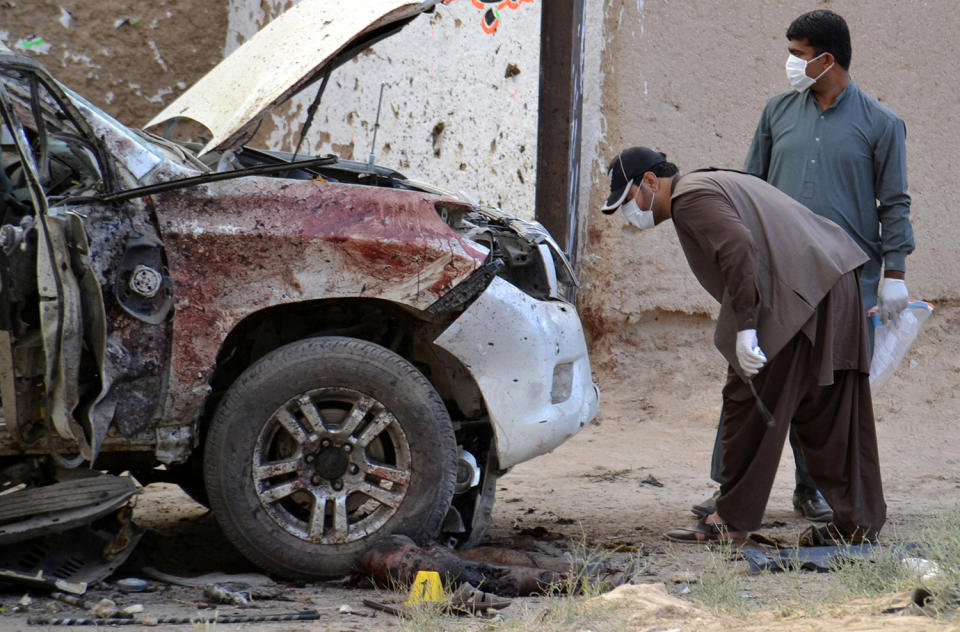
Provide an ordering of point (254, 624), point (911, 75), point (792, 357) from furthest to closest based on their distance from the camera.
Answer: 1. point (911, 75)
2. point (792, 357)
3. point (254, 624)

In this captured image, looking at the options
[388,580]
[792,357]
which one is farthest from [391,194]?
[792,357]

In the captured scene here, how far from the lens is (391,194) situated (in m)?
4.12

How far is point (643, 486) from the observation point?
632 centimetres

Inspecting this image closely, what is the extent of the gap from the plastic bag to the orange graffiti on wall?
11.5 feet

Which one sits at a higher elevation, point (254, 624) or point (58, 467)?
point (58, 467)

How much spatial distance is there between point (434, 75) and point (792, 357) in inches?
143

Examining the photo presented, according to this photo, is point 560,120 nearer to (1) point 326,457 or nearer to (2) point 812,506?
(2) point 812,506

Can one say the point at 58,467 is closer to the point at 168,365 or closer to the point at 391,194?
the point at 168,365

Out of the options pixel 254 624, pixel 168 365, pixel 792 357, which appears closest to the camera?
pixel 254 624

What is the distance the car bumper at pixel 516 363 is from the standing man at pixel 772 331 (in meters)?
0.67

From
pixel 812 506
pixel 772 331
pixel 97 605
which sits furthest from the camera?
pixel 812 506

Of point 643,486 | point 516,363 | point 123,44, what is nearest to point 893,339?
point 643,486

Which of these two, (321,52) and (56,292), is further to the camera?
(321,52)

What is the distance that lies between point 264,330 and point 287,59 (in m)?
1.03
